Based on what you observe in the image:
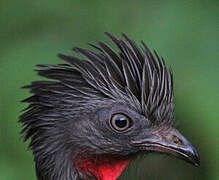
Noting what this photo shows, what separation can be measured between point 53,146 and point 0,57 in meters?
2.07

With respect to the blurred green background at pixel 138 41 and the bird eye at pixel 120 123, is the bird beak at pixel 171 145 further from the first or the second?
the blurred green background at pixel 138 41

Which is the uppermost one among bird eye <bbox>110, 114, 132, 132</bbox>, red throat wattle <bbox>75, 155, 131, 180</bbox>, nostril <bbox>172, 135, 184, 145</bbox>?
bird eye <bbox>110, 114, 132, 132</bbox>

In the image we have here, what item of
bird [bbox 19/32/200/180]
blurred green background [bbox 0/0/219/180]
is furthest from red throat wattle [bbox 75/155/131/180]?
blurred green background [bbox 0/0/219/180]

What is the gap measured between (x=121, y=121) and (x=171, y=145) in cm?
43

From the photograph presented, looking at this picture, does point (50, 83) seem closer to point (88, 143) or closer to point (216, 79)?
point (88, 143)

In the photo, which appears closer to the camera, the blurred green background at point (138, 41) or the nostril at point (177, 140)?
the nostril at point (177, 140)

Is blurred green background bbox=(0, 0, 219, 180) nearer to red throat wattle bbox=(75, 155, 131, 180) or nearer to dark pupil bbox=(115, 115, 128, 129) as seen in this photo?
red throat wattle bbox=(75, 155, 131, 180)

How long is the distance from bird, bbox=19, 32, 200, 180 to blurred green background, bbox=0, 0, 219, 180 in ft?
1.84

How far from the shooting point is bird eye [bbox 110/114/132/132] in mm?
4754

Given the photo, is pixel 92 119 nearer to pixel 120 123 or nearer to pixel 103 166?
pixel 120 123

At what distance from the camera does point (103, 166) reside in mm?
4898

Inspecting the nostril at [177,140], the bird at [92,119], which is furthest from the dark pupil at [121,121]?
the nostril at [177,140]

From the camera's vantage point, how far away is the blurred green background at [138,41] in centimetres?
591

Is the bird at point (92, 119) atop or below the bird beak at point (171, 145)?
atop
